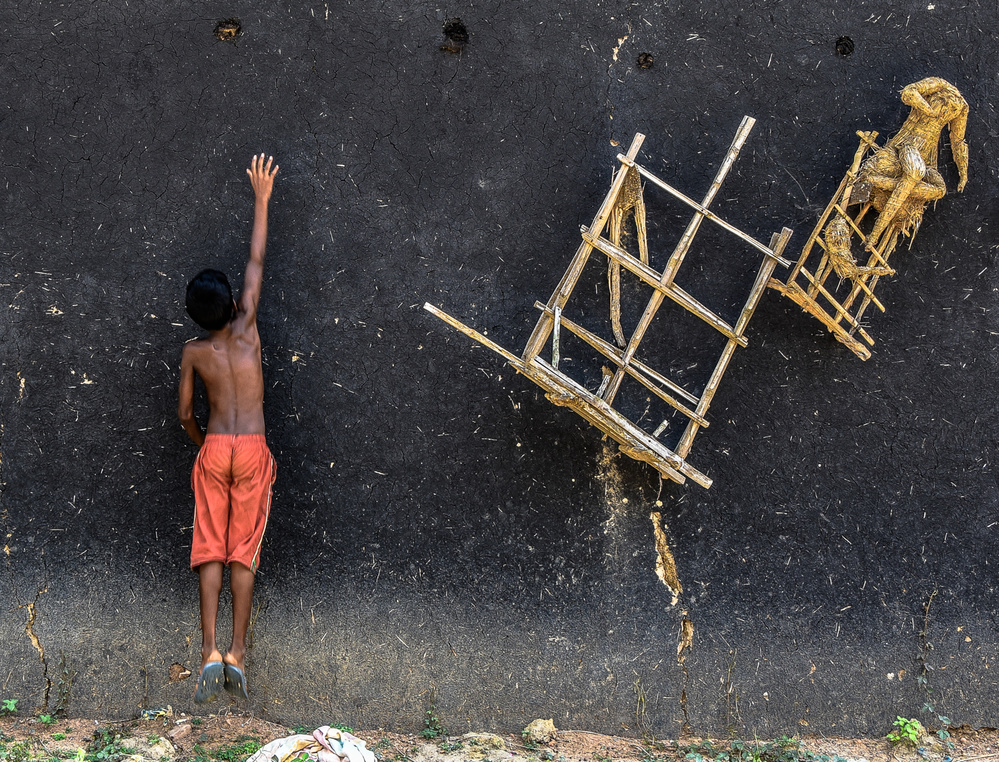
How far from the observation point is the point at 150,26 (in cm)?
285

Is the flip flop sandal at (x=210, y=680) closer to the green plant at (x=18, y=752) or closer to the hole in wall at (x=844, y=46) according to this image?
the green plant at (x=18, y=752)

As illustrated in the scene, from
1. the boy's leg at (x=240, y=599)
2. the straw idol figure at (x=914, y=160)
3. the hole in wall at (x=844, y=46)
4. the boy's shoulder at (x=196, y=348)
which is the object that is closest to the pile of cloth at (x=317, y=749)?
the boy's leg at (x=240, y=599)

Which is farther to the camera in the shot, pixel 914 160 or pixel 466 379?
pixel 466 379

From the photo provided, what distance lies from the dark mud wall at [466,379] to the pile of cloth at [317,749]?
13.2 inches

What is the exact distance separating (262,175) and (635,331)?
4.60ft

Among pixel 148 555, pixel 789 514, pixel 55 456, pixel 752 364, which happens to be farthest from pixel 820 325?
pixel 55 456

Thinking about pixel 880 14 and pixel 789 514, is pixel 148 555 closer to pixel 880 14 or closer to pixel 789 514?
pixel 789 514

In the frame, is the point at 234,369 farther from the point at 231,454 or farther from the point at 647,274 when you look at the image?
the point at 647,274

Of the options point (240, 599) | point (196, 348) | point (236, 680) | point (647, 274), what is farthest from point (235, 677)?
point (647, 274)

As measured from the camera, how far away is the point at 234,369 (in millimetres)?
2609

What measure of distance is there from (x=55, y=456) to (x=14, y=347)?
1.39 ft

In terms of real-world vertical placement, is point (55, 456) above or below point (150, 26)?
below

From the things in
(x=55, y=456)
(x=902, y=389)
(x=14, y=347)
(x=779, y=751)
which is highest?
(x=14, y=347)

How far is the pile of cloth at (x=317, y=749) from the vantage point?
8.23 feet
